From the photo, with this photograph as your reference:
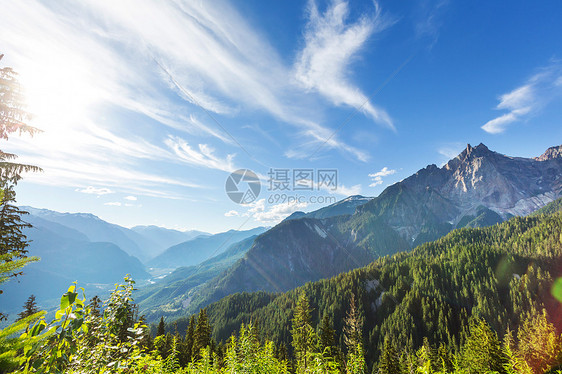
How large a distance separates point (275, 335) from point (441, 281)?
12059 centimetres

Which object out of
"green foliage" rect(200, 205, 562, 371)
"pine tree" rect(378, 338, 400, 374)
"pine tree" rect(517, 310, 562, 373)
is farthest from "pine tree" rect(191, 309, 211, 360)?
"green foliage" rect(200, 205, 562, 371)

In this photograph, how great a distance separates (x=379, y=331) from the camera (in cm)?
13938

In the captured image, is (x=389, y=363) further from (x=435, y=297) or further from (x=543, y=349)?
(x=435, y=297)

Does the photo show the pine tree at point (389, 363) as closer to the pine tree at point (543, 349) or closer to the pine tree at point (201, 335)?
the pine tree at point (543, 349)

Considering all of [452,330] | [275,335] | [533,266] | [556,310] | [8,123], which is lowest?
[275,335]

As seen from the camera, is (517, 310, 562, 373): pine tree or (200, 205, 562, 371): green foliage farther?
(200, 205, 562, 371): green foliage

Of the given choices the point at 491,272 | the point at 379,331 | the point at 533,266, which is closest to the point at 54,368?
the point at 379,331

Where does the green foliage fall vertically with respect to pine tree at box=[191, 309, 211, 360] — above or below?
below

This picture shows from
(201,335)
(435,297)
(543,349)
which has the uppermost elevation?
(543,349)

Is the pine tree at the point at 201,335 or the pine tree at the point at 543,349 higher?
the pine tree at the point at 543,349

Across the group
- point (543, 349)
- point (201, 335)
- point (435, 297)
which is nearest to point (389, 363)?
point (543, 349)

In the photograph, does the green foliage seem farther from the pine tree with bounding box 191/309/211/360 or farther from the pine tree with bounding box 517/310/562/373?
the pine tree with bounding box 191/309/211/360

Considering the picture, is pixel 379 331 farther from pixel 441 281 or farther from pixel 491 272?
pixel 491 272

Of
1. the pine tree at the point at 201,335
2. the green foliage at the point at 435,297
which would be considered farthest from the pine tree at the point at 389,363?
the green foliage at the point at 435,297
